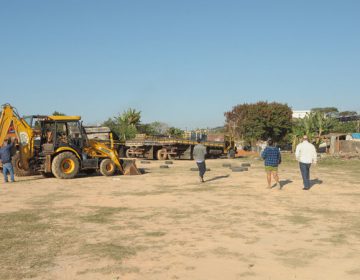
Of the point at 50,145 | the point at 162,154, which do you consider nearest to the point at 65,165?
the point at 50,145

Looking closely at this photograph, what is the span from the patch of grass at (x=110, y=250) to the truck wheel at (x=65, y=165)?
9.60m

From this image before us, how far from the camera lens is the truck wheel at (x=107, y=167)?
1673 centimetres

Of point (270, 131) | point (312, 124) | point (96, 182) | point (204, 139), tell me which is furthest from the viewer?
point (270, 131)

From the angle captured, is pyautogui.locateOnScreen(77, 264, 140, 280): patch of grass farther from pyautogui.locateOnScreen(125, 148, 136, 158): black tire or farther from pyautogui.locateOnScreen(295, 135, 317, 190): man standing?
pyautogui.locateOnScreen(125, 148, 136, 158): black tire

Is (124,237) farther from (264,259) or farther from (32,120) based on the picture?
(32,120)

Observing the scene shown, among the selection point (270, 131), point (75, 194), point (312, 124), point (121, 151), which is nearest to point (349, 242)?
point (75, 194)

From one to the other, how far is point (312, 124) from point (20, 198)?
4006 centimetres

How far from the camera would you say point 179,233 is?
23.6 ft

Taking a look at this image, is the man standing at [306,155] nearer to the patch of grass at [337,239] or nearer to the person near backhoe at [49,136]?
the patch of grass at [337,239]

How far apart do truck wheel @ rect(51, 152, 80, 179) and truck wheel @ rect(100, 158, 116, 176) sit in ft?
3.68

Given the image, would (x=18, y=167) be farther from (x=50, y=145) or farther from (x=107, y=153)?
(x=107, y=153)

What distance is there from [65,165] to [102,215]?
750 cm

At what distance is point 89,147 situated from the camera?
16766 millimetres

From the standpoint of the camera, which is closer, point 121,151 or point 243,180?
point 243,180
